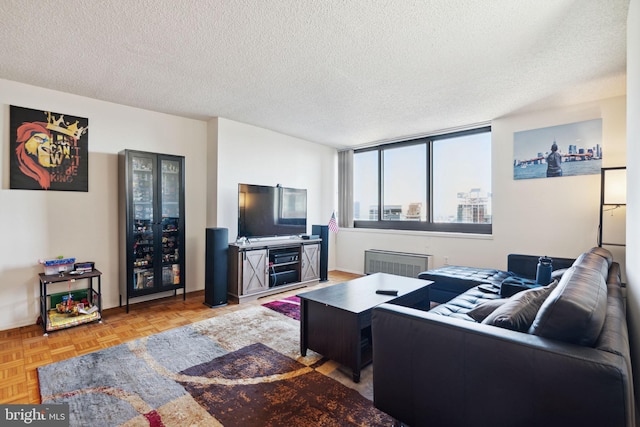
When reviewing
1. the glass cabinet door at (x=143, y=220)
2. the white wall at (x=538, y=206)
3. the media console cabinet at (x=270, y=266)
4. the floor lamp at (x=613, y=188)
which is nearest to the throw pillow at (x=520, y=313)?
the floor lamp at (x=613, y=188)

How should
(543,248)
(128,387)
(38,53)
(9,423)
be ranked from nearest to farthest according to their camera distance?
(9,423), (128,387), (38,53), (543,248)

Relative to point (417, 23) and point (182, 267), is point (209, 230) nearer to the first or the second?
point (182, 267)

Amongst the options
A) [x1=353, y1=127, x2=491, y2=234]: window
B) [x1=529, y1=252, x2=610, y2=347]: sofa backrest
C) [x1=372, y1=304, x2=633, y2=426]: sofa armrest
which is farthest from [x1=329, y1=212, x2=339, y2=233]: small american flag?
[x1=529, y1=252, x2=610, y2=347]: sofa backrest

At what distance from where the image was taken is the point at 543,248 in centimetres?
382

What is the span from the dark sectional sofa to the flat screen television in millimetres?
2933

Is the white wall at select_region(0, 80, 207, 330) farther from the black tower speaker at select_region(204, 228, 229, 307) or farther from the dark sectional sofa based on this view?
the dark sectional sofa

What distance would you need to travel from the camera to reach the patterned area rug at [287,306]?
351cm

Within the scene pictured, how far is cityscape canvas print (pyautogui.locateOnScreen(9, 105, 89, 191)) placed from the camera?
10.0 ft

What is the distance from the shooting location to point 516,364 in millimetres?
1175


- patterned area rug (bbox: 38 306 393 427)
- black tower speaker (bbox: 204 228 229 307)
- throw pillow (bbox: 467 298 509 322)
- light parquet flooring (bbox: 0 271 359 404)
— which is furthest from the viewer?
black tower speaker (bbox: 204 228 229 307)

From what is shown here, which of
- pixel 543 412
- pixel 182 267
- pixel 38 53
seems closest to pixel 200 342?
pixel 182 267

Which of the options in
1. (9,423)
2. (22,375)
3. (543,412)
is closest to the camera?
(543,412)

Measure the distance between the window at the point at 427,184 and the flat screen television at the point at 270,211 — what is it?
58.9 inches

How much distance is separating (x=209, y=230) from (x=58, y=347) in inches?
69.9
